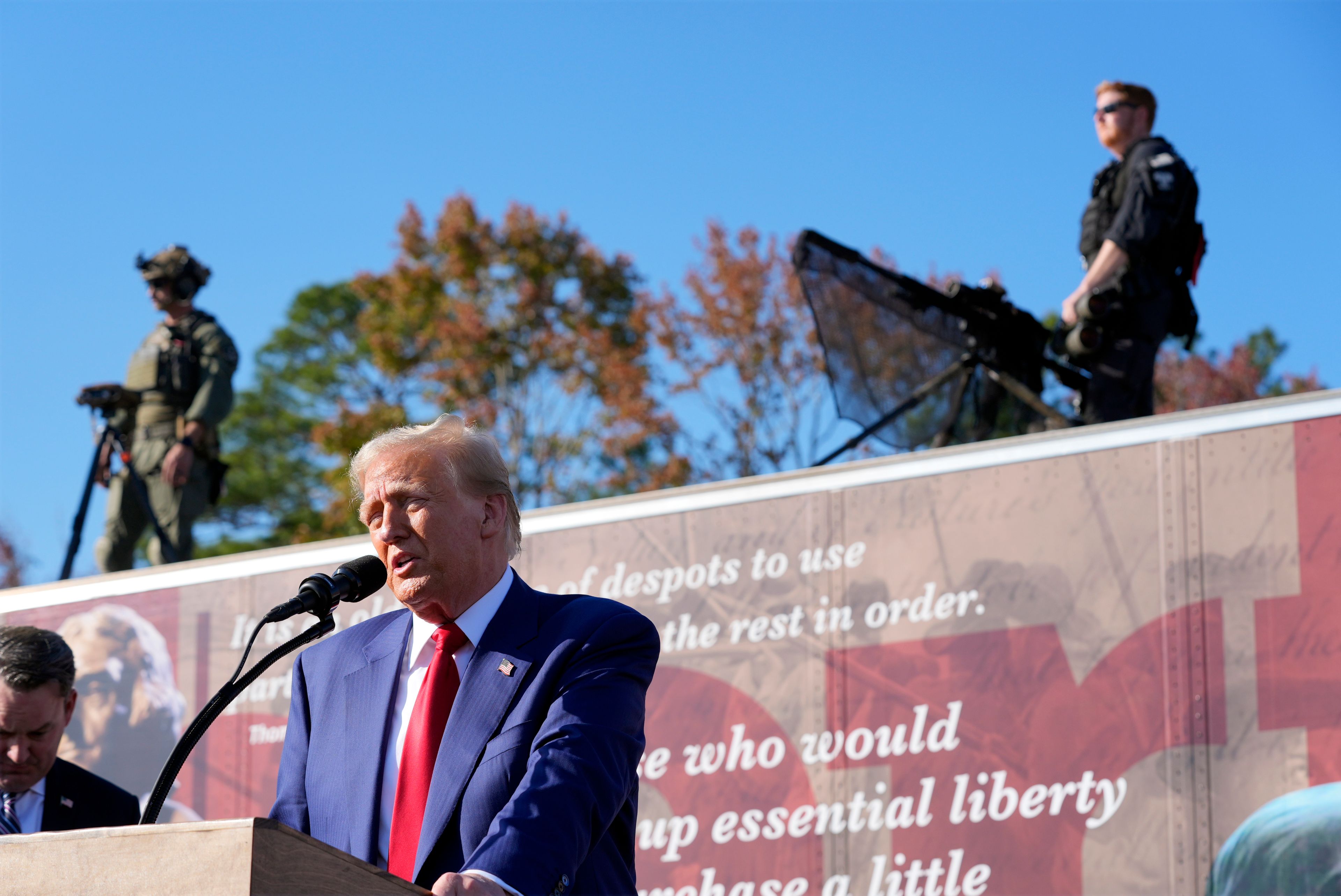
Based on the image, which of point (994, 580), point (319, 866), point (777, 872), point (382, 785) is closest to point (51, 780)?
point (382, 785)

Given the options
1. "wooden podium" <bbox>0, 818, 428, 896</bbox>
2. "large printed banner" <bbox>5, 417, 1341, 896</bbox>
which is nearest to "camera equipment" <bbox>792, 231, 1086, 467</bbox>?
"large printed banner" <bbox>5, 417, 1341, 896</bbox>

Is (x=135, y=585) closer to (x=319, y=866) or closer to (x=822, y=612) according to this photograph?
(x=822, y=612)

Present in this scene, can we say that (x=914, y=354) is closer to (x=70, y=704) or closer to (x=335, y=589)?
(x=70, y=704)

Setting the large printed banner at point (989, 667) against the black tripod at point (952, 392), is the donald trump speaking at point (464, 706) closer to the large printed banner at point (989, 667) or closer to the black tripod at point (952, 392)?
the large printed banner at point (989, 667)

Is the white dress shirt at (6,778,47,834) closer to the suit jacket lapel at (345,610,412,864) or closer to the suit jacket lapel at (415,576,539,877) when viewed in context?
the suit jacket lapel at (345,610,412,864)

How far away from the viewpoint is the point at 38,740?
376cm

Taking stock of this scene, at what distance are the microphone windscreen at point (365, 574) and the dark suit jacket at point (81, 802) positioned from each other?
5.09 feet

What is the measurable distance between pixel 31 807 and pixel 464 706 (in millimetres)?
1916

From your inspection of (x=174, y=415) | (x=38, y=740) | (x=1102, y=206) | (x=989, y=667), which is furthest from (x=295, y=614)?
(x=174, y=415)

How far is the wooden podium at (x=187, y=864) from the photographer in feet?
5.43

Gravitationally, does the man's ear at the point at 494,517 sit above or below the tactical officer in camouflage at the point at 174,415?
below

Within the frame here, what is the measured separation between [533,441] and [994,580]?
56.7 feet

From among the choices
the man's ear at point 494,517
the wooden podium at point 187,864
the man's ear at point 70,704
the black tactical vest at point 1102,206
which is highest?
the black tactical vest at point 1102,206

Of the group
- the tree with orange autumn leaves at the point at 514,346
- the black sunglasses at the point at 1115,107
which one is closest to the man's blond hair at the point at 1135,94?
the black sunglasses at the point at 1115,107
